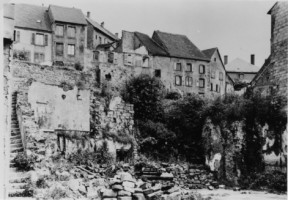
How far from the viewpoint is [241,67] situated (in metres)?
56.7

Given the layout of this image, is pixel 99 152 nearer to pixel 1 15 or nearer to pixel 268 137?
pixel 268 137

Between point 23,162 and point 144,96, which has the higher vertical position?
point 144,96

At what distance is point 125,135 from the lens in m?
24.2

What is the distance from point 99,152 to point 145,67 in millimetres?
19704

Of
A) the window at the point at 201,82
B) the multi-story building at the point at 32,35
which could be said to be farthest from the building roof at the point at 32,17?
the window at the point at 201,82

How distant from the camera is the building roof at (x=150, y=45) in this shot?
41844 mm

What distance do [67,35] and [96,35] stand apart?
311 inches

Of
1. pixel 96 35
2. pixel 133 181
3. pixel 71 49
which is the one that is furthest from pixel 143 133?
pixel 96 35

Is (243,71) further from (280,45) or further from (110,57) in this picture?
(280,45)

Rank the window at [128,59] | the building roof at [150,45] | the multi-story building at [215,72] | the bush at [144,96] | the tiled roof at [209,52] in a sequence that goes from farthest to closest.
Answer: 1. the multi-story building at [215,72]
2. the tiled roof at [209,52]
3. the building roof at [150,45]
4. the window at [128,59]
5. the bush at [144,96]

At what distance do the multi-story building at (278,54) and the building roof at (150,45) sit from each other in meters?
20.0

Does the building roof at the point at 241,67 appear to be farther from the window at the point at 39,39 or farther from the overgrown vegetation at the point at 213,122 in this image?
the overgrown vegetation at the point at 213,122

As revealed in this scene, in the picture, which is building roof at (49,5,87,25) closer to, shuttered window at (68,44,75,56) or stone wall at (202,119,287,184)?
shuttered window at (68,44,75,56)

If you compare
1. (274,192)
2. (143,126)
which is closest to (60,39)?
(143,126)
